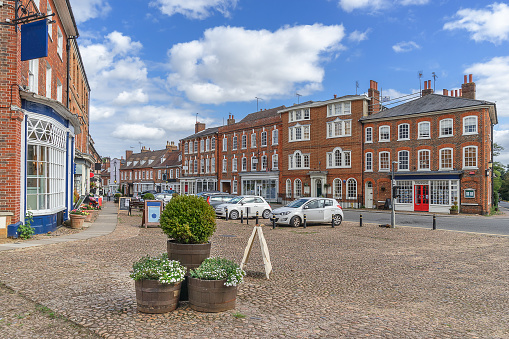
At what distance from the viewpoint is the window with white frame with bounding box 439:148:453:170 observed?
32.8m

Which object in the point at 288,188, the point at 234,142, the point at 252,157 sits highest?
the point at 234,142

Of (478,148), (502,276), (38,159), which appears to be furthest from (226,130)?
(502,276)

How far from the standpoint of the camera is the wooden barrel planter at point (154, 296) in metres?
5.61

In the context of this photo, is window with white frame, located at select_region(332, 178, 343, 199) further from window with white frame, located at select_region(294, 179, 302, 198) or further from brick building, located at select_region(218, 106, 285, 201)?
brick building, located at select_region(218, 106, 285, 201)

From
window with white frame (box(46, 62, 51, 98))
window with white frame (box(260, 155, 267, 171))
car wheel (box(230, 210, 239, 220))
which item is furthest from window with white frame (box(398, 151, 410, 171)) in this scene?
window with white frame (box(46, 62, 51, 98))

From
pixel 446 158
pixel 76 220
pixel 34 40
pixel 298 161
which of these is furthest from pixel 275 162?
pixel 34 40

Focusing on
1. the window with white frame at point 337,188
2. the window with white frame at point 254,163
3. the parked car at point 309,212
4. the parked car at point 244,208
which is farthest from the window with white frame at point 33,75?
the window with white frame at point 254,163

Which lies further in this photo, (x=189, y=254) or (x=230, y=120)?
(x=230, y=120)

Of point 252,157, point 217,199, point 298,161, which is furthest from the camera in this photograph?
point 252,157

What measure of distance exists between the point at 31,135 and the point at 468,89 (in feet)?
120

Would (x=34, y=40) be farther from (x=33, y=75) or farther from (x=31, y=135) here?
(x=33, y=75)

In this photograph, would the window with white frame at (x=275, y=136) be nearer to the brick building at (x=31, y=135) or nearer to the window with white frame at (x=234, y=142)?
the window with white frame at (x=234, y=142)

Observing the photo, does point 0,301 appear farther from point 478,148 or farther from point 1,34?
point 478,148

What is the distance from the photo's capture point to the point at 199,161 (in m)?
60.5
